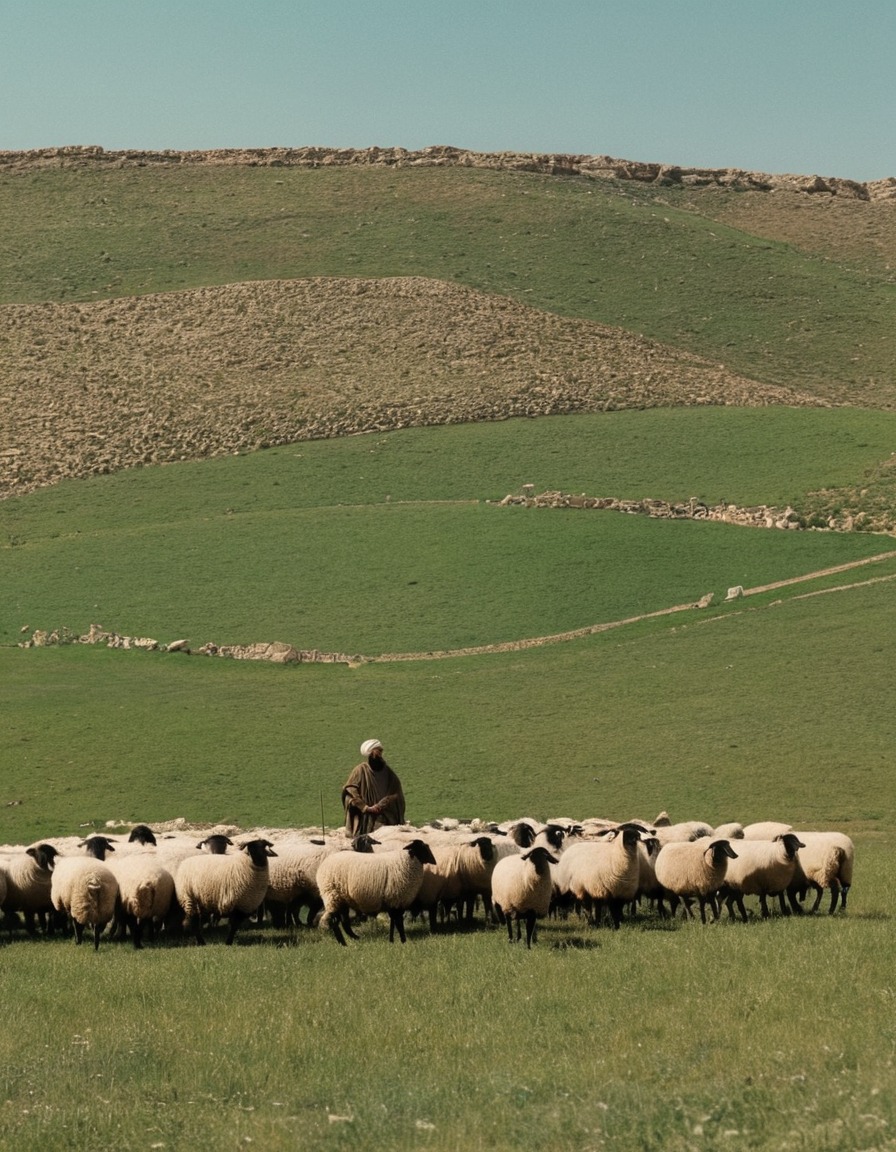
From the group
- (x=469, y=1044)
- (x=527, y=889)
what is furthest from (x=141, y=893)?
(x=469, y=1044)

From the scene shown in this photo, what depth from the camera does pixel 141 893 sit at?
54.1 ft

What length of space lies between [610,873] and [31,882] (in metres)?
6.59

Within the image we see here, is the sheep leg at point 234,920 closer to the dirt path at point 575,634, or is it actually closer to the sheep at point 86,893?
the sheep at point 86,893

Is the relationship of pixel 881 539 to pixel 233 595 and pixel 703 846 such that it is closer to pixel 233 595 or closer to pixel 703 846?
pixel 233 595

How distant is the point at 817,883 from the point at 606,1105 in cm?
859

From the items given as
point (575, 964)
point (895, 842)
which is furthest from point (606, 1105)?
point (895, 842)

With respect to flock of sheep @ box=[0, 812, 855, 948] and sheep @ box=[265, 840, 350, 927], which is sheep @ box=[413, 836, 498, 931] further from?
sheep @ box=[265, 840, 350, 927]

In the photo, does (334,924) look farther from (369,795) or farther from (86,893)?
(369,795)

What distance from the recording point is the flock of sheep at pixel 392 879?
1612 cm

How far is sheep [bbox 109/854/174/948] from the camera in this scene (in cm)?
1652

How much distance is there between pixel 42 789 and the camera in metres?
32.2

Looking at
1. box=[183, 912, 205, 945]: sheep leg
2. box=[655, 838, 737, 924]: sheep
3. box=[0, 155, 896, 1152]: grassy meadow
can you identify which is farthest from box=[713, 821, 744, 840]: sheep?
box=[183, 912, 205, 945]: sheep leg

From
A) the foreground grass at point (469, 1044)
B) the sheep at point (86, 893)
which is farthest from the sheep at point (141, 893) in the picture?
the foreground grass at point (469, 1044)

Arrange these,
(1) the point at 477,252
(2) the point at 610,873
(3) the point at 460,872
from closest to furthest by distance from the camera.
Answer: (2) the point at 610,873
(3) the point at 460,872
(1) the point at 477,252
